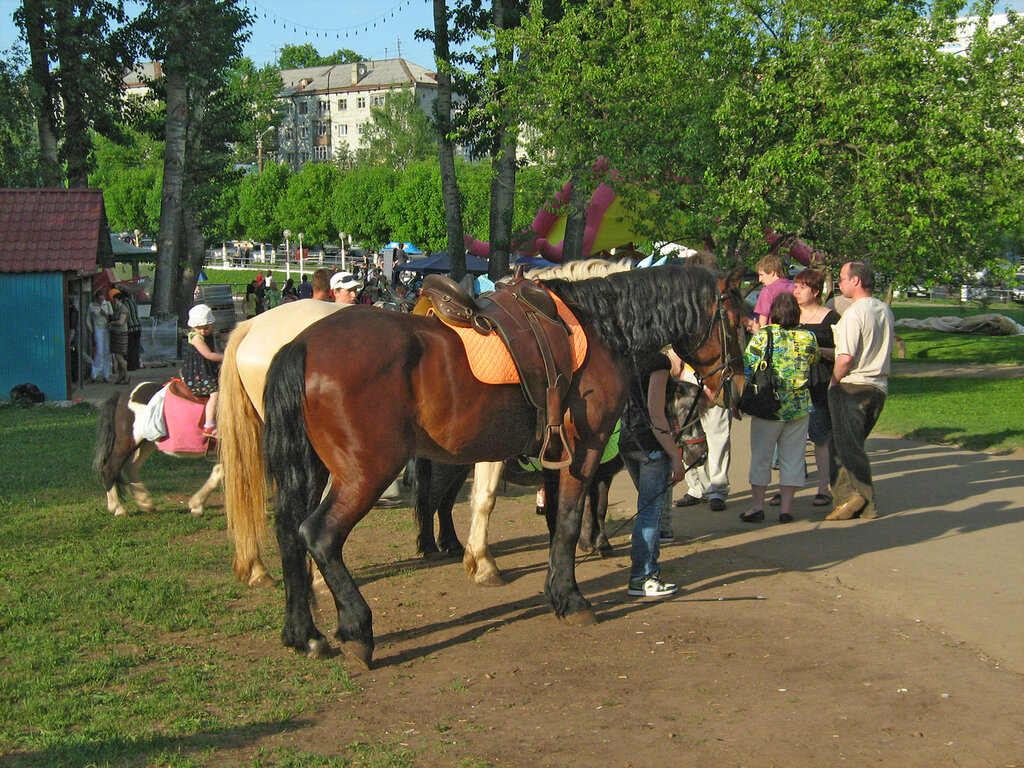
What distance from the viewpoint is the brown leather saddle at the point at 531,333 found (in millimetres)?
5270

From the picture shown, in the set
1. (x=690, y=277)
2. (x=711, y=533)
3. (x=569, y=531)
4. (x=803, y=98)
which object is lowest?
(x=711, y=533)

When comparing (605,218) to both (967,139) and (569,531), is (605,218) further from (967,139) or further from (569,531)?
(569,531)

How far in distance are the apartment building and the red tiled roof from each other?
321 ft

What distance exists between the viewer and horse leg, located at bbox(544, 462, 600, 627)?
18.6 feet

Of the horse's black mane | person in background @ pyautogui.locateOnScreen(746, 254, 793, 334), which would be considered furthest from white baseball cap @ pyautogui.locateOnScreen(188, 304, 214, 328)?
person in background @ pyautogui.locateOnScreen(746, 254, 793, 334)

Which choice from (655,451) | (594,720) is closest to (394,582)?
(655,451)

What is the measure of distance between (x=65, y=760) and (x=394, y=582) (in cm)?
302

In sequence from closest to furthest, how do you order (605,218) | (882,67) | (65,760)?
(65,760) → (882,67) → (605,218)

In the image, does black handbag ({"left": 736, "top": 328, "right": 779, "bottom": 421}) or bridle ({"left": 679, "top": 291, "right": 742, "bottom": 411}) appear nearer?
bridle ({"left": 679, "top": 291, "right": 742, "bottom": 411})

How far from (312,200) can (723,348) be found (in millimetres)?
71544

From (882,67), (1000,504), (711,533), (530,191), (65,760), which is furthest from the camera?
(530,191)

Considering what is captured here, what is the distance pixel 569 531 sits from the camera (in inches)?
225

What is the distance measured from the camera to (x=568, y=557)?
18.8 feet

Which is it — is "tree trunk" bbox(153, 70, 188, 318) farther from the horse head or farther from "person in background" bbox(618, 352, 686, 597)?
the horse head
